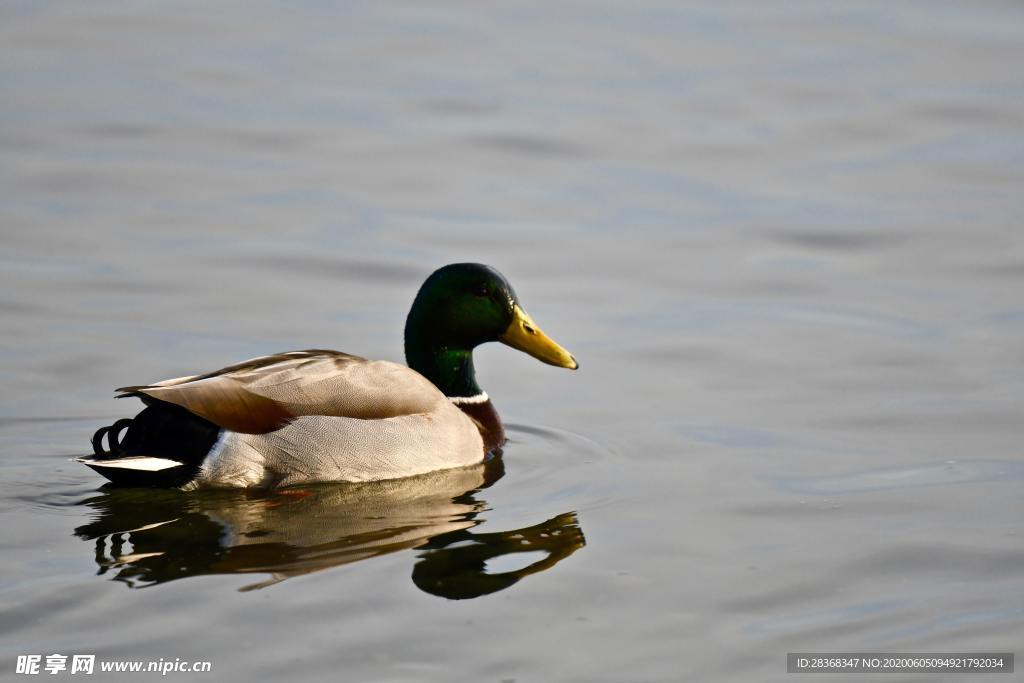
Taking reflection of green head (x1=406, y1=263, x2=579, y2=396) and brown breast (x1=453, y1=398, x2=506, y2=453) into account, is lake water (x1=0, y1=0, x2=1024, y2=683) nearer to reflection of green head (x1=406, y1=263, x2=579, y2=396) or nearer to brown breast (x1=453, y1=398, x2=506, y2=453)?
brown breast (x1=453, y1=398, x2=506, y2=453)

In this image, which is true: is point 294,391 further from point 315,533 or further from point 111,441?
point 315,533

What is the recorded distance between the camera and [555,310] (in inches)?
480

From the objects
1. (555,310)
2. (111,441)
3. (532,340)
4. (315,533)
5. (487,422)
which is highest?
(532,340)

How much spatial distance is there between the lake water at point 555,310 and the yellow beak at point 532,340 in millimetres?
401

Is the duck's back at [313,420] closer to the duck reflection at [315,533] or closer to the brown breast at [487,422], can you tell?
the duck reflection at [315,533]

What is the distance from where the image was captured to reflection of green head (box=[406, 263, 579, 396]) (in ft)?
33.2

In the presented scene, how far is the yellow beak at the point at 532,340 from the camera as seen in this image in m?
10.2

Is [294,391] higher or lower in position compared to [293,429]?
higher

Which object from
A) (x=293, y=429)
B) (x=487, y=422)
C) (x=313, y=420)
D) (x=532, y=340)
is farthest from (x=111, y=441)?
(x=532, y=340)

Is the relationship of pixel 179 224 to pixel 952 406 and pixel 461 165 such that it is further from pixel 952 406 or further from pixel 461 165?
pixel 952 406

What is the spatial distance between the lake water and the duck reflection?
0.03 m

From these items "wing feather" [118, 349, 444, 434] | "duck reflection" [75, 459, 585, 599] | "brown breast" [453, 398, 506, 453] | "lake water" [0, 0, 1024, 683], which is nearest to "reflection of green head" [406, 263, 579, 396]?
"brown breast" [453, 398, 506, 453]

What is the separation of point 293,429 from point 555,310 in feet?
11.2

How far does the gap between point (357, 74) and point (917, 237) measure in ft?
21.1
